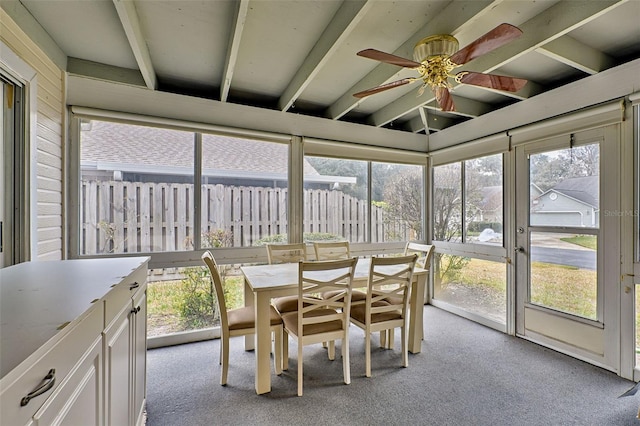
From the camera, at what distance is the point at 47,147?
2180mm

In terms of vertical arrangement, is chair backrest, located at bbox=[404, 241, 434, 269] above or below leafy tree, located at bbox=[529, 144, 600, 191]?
below

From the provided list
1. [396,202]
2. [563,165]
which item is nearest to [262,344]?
[396,202]

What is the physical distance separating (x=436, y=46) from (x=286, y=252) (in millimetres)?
2358

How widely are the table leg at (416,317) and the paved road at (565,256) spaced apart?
1272 mm

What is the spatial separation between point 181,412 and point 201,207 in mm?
1807

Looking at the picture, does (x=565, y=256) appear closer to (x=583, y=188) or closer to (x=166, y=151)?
(x=583, y=188)

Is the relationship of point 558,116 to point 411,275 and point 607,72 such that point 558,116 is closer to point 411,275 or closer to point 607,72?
point 607,72

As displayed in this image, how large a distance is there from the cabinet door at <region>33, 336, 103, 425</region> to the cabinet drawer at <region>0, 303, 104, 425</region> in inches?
1.0

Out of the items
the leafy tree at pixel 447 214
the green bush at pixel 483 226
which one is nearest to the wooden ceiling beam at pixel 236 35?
the leafy tree at pixel 447 214

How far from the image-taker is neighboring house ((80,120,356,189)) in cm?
266

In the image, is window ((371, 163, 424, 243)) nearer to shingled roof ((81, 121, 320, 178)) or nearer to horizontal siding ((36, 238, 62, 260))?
shingled roof ((81, 121, 320, 178))

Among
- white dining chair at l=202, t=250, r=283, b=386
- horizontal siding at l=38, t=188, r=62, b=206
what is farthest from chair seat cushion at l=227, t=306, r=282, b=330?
horizontal siding at l=38, t=188, r=62, b=206

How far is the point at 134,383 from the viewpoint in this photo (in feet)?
4.98

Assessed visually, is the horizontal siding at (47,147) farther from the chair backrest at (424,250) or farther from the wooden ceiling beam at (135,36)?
the chair backrest at (424,250)
